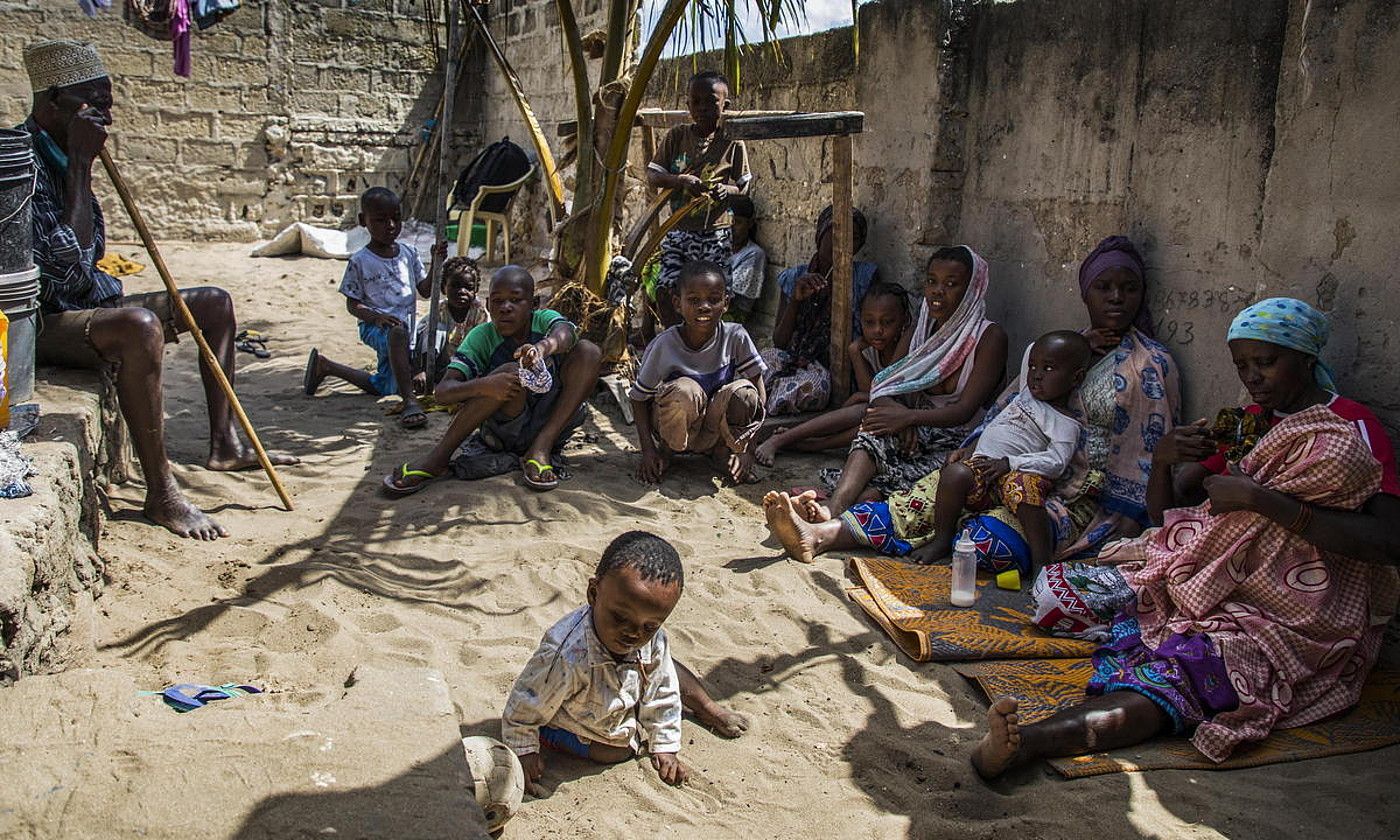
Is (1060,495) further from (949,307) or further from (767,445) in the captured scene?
(767,445)

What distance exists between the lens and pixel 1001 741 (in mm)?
2834

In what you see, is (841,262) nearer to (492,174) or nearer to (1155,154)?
(1155,154)

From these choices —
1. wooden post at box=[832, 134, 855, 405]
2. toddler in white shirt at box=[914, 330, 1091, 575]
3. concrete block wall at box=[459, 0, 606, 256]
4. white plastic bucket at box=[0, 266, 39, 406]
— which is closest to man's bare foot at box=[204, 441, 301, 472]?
white plastic bucket at box=[0, 266, 39, 406]

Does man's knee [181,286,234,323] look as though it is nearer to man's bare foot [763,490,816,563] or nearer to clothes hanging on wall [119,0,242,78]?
man's bare foot [763,490,816,563]

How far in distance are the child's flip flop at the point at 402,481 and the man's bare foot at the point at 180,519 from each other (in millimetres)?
763

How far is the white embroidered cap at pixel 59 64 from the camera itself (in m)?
4.05

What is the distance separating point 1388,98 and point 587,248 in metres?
3.98

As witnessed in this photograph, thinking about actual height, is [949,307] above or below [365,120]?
below

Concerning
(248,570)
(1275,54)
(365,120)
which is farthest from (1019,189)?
(365,120)

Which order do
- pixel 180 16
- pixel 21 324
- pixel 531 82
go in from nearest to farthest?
1. pixel 21 324
2. pixel 180 16
3. pixel 531 82

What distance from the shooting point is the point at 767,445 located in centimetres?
564

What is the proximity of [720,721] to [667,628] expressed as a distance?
→ 0.70m

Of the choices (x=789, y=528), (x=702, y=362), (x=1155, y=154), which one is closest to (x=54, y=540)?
(x=789, y=528)

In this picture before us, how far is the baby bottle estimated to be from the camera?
394 centimetres
